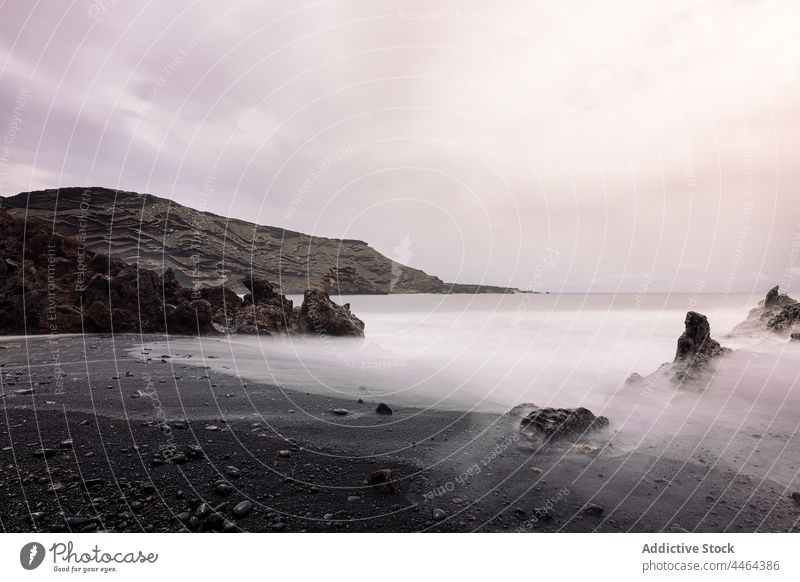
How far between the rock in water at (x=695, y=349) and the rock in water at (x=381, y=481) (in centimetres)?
932

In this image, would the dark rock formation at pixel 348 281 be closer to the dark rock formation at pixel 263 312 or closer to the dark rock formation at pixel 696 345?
the dark rock formation at pixel 263 312

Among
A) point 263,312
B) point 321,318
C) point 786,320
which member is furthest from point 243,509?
point 786,320

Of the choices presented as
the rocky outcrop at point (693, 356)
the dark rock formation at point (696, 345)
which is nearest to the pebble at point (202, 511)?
the rocky outcrop at point (693, 356)

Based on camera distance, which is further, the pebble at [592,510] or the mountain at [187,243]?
the mountain at [187,243]

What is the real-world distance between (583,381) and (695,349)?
10.6ft

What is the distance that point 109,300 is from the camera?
17.1 metres

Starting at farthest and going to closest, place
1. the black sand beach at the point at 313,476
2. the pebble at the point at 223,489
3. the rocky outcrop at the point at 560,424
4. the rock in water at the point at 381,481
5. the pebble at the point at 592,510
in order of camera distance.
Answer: the rocky outcrop at the point at 560,424 < the rock in water at the point at 381,481 < the pebble at the point at 592,510 < the pebble at the point at 223,489 < the black sand beach at the point at 313,476

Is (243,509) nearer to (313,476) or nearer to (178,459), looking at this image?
(313,476)

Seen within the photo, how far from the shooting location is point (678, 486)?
16.4ft

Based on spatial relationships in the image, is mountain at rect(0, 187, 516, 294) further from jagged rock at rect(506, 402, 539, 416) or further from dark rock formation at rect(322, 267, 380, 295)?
jagged rock at rect(506, 402, 539, 416)

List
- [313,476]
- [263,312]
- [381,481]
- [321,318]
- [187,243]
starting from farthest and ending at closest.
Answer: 1. [187,243]
2. [263,312]
3. [321,318]
4. [313,476]
5. [381,481]

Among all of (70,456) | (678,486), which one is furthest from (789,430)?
(70,456)

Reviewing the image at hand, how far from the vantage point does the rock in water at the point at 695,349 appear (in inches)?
380
